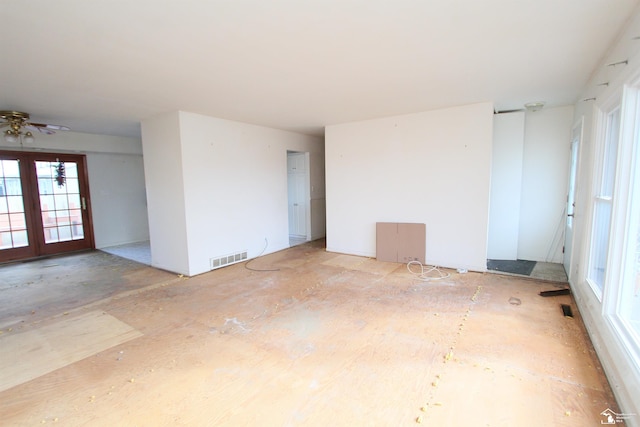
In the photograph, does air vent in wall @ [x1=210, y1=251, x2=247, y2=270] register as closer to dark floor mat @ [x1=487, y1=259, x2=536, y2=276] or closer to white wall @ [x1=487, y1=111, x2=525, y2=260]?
dark floor mat @ [x1=487, y1=259, x2=536, y2=276]

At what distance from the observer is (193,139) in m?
4.52

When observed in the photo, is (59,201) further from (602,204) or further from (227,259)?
(602,204)

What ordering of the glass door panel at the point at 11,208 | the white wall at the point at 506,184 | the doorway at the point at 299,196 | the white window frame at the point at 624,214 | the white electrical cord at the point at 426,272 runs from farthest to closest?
1. the doorway at the point at 299,196
2. the glass door panel at the point at 11,208
3. the white wall at the point at 506,184
4. the white electrical cord at the point at 426,272
5. the white window frame at the point at 624,214

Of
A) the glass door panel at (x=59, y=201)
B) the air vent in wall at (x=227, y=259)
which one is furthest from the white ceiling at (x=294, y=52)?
the glass door panel at (x=59, y=201)

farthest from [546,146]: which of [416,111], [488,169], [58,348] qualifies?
[58,348]

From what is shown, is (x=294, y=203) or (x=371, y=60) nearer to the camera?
(x=371, y=60)

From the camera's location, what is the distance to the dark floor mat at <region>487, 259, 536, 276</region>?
4431 millimetres

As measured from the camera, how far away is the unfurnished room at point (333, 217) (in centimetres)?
194

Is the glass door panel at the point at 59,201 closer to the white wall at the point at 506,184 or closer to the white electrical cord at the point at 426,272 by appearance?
the white electrical cord at the point at 426,272

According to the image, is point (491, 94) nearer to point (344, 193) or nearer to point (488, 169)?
point (488, 169)

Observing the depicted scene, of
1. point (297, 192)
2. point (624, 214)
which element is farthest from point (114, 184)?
point (624, 214)

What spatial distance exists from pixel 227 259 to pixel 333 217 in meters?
2.17

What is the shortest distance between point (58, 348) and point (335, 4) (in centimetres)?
358

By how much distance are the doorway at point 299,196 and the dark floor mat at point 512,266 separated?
153 inches
